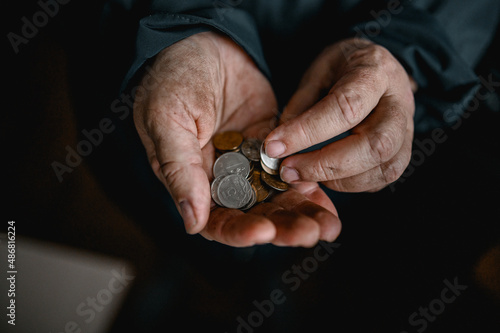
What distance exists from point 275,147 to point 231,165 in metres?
0.24

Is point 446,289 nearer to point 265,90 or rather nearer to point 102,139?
point 265,90

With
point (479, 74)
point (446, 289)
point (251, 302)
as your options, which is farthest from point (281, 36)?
point (251, 302)

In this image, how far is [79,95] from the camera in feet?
5.22

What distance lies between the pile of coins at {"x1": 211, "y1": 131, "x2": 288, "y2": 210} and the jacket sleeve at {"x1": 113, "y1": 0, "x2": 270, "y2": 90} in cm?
43

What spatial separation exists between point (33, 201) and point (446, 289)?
2.61 metres

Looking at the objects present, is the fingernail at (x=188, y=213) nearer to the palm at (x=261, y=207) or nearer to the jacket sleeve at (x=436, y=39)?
the palm at (x=261, y=207)

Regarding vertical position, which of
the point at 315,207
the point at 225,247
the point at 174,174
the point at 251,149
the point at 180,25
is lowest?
the point at 225,247

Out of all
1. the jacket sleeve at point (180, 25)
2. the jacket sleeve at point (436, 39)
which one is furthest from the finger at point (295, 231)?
the jacket sleeve at point (436, 39)

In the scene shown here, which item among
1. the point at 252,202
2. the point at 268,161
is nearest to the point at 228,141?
the point at 268,161

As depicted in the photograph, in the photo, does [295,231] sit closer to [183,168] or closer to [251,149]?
[183,168]

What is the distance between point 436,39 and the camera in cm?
135

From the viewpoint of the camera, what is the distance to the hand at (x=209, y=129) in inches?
37.8

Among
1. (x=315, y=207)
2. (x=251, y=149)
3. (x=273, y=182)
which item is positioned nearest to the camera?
(x=315, y=207)

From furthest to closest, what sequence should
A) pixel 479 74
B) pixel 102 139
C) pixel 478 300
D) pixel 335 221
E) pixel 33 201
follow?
pixel 33 201 → pixel 102 139 → pixel 479 74 → pixel 478 300 → pixel 335 221
